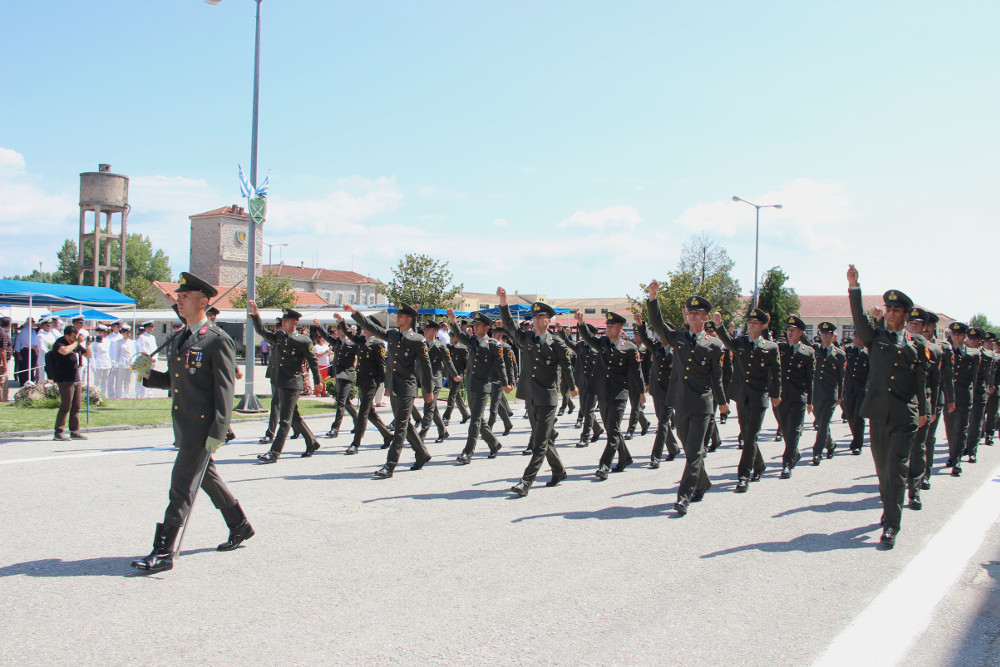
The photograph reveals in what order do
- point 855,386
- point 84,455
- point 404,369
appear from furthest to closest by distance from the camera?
point 855,386, point 84,455, point 404,369

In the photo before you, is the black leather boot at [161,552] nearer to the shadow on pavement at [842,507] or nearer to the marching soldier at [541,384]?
the marching soldier at [541,384]

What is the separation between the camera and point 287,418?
32.3 ft

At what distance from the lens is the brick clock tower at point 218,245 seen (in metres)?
72.6

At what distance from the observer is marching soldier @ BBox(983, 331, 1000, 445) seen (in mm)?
11465

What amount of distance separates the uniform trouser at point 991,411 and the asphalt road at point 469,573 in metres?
4.17

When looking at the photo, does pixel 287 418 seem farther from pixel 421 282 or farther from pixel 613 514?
pixel 421 282

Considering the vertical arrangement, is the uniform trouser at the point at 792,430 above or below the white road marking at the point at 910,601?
above

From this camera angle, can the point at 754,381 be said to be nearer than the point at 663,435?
Yes

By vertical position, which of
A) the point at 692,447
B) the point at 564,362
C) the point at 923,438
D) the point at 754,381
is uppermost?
the point at 564,362

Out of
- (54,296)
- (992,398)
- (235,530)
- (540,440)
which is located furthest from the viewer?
(54,296)

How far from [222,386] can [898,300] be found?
17.8 feet

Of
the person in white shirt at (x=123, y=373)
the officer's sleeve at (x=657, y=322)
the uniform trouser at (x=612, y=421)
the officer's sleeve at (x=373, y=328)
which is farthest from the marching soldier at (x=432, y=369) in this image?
the person in white shirt at (x=123, y=373)

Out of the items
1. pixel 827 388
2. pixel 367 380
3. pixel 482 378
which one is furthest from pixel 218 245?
pixel 827 388

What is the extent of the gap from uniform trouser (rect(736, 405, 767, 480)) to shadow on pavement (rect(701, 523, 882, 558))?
1764 millimetres
